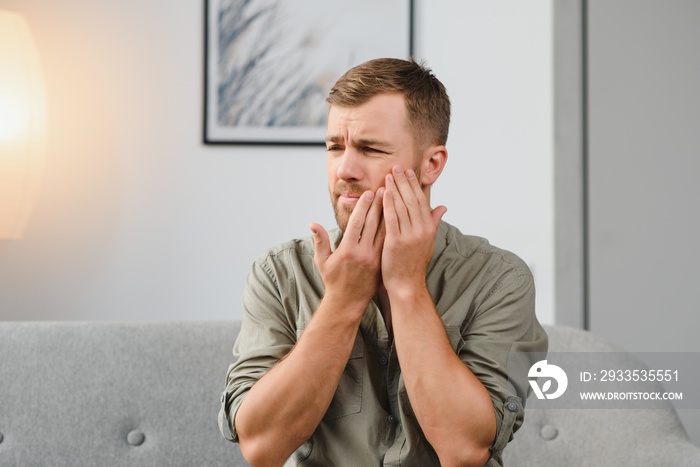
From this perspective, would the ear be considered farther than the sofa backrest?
No

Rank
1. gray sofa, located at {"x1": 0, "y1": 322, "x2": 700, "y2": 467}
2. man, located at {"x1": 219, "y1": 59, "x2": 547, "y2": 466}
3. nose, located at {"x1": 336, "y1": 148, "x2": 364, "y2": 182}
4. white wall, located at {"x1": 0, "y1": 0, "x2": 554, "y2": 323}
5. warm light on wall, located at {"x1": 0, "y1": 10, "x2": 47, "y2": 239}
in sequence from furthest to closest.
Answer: white wall, located at {"x1": 0, "y1": 0, "x2": 554, "y2": 323} < warm light on wall, located at {"x1": 0, "y1": 10, "x2": 47, "y2": 239} < gray sofa, located at {"x1": 0, "y1": 322, "x2": 700, "y2": 467} < nose, located at {"x1": 336, "y1": 148, "x2": 364, "y2": 182} < man, located at {"x1": 219, "y1": 59, "x2": 547, "y2": 466}

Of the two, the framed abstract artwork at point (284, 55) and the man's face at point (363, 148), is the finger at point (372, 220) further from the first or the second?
the framed abstract artwork at point (284, 55)

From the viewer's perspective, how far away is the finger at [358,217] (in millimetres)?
1397

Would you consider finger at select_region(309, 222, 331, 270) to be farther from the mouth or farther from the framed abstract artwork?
the framed abstract artwork

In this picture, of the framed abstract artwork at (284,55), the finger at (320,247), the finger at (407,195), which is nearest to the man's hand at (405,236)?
the finger at (407,195)

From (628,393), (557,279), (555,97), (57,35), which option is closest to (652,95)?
(555,97)

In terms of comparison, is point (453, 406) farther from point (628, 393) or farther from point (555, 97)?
point (555, 97)

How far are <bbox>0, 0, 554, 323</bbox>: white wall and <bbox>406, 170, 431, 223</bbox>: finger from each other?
3.73ft

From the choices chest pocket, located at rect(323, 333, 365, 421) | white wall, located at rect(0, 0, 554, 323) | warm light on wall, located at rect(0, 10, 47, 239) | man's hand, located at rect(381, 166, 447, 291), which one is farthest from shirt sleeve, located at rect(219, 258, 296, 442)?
warm light on wall, located at rect(0, 10, 47, 239)

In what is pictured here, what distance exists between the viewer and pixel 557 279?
86.0 inches

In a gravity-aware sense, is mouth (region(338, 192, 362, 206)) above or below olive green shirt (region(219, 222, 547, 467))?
above

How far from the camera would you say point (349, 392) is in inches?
57.4

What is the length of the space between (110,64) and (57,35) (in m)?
0.19

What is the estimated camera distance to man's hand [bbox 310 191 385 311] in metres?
1.37
